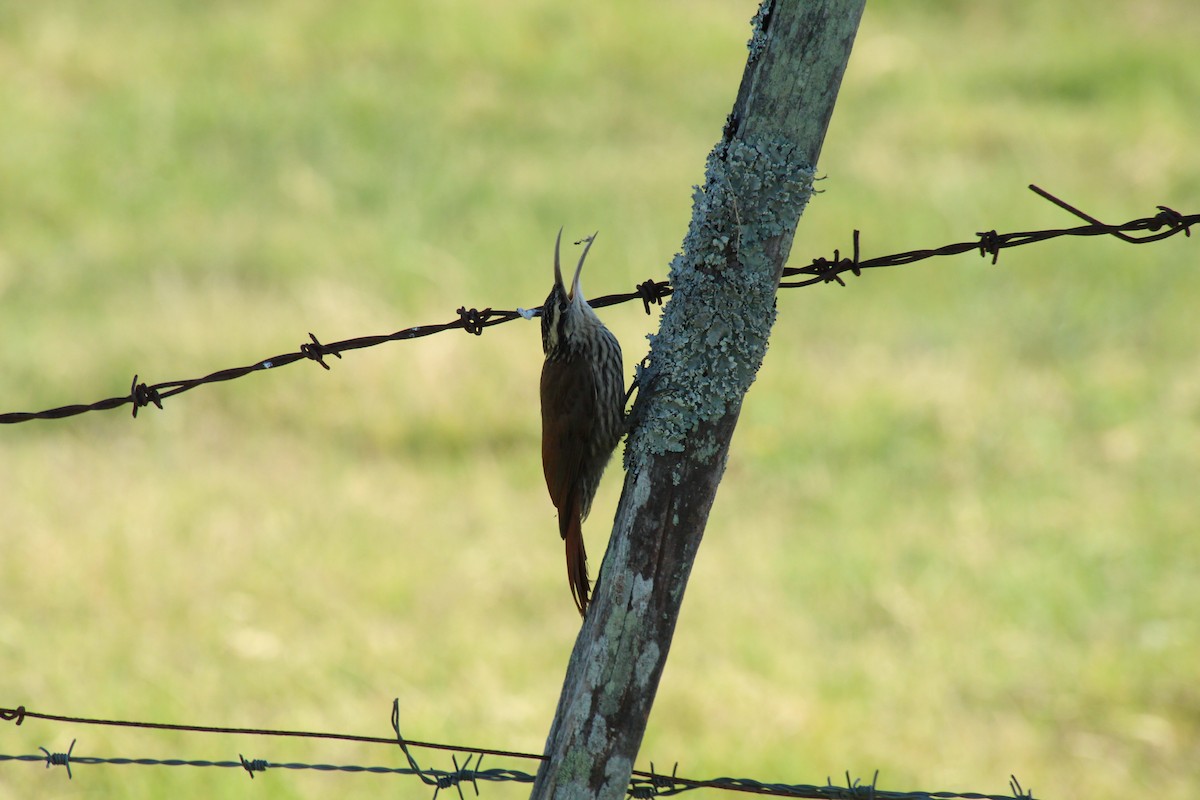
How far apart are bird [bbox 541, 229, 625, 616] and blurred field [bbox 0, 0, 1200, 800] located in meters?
1.94

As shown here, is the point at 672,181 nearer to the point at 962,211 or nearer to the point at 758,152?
the point at 962,211

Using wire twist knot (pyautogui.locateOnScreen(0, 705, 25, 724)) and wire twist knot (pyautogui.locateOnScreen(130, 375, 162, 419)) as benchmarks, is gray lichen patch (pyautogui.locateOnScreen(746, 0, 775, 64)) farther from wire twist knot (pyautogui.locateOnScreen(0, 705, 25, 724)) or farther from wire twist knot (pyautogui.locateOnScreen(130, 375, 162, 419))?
wire twist knot (pyautogui.locateOnScreen(0, 705, 25, 724))

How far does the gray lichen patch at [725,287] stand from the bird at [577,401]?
122 centimetres

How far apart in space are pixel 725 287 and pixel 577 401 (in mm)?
1431

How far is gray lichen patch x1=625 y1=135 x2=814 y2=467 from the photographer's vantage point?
103 inches

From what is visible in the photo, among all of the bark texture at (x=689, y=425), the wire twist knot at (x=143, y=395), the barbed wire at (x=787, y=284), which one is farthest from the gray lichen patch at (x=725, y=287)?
the wire twist knot at (x=143, y=395)

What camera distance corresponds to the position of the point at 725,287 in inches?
106

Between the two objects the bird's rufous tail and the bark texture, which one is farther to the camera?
the bird's rufous tail

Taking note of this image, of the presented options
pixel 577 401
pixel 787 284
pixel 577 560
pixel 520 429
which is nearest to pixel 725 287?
pixel 787 284

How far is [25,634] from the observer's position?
6.09m

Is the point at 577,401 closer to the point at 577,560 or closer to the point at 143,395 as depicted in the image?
the point at 577,560

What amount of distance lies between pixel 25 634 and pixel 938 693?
13.9ft

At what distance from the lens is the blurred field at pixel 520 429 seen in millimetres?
5773

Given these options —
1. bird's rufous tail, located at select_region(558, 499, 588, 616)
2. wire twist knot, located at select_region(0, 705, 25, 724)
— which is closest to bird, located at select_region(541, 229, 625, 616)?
bird's rufous tail, located at select_region(558, 499, 588, 616)
